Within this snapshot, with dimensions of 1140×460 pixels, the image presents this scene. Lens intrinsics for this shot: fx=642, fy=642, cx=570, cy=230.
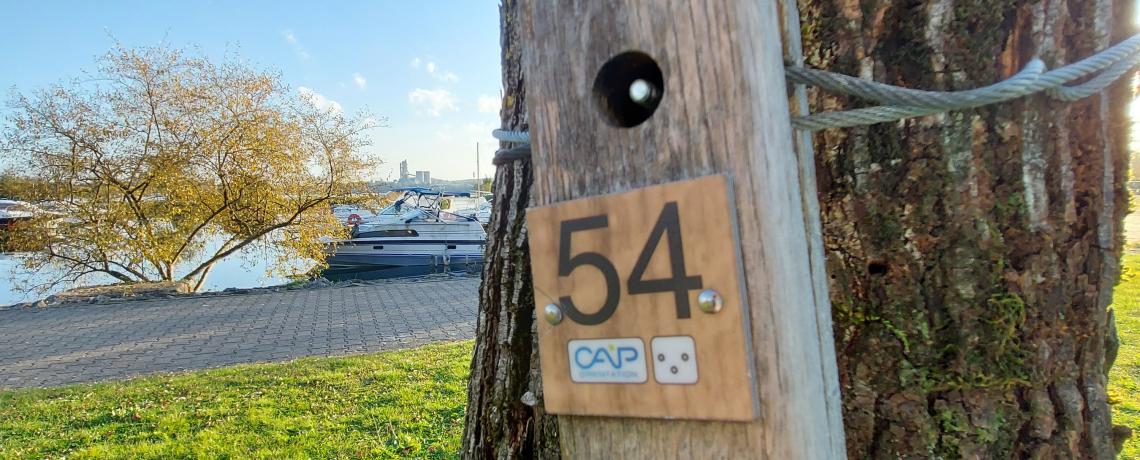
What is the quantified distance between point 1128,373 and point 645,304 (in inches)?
243

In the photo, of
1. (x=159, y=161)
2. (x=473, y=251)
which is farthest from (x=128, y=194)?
(x=473, y=251)

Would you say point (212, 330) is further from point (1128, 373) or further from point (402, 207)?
point (402, 207)

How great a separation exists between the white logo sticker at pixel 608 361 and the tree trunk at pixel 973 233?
499mm

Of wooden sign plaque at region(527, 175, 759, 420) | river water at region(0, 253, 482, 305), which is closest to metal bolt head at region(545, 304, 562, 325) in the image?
wooden sign plaque at region(527, 175, 759, 420)

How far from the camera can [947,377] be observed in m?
1.12

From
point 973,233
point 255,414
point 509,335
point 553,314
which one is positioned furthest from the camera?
point 255,414

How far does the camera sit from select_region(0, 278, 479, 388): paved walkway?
7.56 metres

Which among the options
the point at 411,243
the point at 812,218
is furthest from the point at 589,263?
the point at 411,243

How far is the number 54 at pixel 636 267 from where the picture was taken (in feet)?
2.66

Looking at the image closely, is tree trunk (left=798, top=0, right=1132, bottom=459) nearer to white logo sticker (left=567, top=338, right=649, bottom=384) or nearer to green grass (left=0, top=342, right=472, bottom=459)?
white logo sticker (left=567, top=338, right=649, bottom=384)

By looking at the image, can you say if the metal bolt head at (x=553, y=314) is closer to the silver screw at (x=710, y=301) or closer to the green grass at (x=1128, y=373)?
the silver screw at (x=710, y=301)

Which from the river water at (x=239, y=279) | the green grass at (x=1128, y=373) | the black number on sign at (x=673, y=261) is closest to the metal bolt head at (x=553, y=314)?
the black number on sign at (x=673, y=261)

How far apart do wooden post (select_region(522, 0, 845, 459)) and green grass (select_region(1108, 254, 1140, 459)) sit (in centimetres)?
98

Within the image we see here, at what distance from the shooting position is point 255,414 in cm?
503
